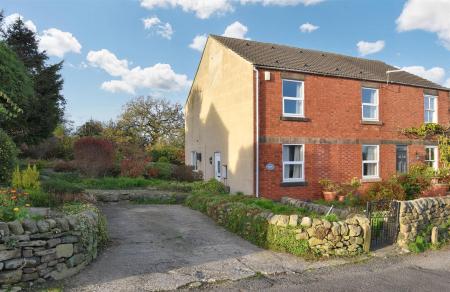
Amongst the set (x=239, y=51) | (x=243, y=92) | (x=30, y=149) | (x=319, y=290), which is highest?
(x=239, y=51)

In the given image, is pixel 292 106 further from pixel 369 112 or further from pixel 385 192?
pixel 385 192

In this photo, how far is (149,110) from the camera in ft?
122

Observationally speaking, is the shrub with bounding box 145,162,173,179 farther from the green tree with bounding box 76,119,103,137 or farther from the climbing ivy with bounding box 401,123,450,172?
the green tree with bounding box 76,119,103,137

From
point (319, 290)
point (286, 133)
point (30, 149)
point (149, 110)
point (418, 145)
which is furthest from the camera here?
point (149, 110)

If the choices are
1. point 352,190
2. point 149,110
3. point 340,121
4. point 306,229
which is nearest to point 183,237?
point 306,229

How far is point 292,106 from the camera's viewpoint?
1577 centimetres

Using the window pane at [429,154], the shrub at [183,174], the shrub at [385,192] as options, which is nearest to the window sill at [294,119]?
the shrub at [385,192]

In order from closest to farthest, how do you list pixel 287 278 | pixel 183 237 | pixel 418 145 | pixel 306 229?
pixel 287 278, pixel 306 229, pixel 183 237, pixel 418 145

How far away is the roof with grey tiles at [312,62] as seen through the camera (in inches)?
627

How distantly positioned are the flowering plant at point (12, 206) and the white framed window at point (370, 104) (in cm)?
1515

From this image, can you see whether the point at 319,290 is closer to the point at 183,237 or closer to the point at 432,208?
the point at 183,237

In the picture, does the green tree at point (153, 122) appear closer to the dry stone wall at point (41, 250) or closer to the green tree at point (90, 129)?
the green tree at point (90, 129)

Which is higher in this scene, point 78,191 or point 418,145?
point 418,145

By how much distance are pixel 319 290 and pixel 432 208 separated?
5.81 m
